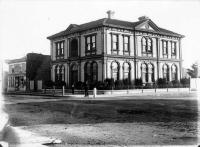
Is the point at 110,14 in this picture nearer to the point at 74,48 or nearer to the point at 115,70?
the point at 74,48

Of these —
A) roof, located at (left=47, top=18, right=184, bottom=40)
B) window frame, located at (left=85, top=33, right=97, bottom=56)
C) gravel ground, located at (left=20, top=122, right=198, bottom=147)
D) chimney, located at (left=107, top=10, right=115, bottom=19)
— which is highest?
chimney, located at (left=107, top=10, right=115, bottom=19)

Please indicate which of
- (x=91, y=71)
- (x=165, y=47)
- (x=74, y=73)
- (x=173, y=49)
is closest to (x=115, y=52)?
(x=91, y=71)

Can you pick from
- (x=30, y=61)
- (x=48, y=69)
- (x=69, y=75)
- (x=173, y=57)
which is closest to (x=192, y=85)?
(x=173, y=57)

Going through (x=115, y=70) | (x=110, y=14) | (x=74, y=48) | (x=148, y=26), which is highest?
(x=110, y=14)

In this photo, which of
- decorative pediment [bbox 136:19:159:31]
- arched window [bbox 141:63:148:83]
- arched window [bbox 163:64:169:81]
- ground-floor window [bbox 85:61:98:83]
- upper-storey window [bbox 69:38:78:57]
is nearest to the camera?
ground-floor window [bbox 85:61:98:83]

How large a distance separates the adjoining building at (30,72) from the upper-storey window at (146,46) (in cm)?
1870

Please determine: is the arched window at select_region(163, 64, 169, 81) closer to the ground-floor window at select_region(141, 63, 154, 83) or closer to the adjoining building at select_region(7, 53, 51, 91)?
the ground-floor window at select_region(141, 63, 154, 83)

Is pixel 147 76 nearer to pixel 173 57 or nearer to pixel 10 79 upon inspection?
pixel 173 57

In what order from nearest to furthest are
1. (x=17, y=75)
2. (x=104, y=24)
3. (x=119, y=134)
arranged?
(x=119, y=134) < (x=104, y=24) < (x=17, y=75)

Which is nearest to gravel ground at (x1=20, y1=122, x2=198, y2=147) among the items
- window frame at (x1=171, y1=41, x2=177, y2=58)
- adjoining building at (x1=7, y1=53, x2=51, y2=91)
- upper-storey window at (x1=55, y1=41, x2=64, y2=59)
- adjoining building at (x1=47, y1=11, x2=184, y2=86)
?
adjoining building at (x1=47, y1=11, x2=184, y2=86)

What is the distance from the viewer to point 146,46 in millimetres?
37594

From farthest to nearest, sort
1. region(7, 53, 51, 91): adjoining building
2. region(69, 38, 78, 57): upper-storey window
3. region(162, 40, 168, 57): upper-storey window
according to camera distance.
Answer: region(7, 53, 51, 91): adjoining building → region(162, 40, 168, 57): upper-storey window → region(69, 38, 78, 57): upper-storey window

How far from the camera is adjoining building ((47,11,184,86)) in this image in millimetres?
33781

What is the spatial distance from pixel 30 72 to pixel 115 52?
21.6 metres
